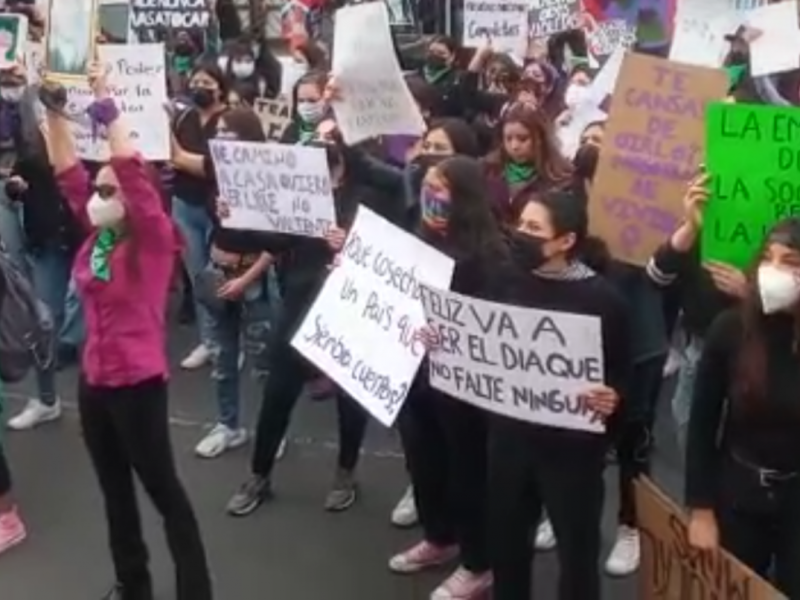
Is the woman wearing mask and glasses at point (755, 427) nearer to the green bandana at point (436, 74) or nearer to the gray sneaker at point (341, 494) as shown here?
the gray sneaker at point (341, 494)

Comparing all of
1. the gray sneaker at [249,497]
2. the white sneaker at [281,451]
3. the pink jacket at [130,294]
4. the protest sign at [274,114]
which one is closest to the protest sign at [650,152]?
the pink jacket at [130,294]

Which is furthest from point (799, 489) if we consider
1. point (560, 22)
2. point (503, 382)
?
point (560, 22)

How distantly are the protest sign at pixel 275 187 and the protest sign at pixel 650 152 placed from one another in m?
1.25

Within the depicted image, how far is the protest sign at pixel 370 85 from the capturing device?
6379 millimetres

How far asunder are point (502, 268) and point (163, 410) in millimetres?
1237

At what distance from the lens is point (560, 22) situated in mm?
9273

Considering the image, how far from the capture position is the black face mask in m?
4.70

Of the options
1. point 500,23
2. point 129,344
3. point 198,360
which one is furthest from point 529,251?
point 500,23

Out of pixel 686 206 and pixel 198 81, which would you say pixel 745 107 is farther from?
pixel 198 81

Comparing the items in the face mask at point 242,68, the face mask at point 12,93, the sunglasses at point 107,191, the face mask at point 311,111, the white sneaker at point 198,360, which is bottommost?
the white sneaker at point 198,360

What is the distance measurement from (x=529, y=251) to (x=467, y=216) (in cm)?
52

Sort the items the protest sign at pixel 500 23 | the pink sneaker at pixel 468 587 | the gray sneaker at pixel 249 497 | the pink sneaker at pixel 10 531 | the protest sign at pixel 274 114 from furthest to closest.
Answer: the protest sign at pixel 500 23 → the protest sign at pixel 274 114 → the gray sneaker at pixel 249 497 → the pink sneaker at pixel 10 531 → the pink sneaker at pixel 468 587

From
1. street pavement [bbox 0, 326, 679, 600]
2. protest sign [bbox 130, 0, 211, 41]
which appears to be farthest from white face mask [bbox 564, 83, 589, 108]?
protest sign [bbox 130, 0, 211, 41]

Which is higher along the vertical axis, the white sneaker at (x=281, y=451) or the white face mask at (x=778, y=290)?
the white face mask at (x=778, y=290)
